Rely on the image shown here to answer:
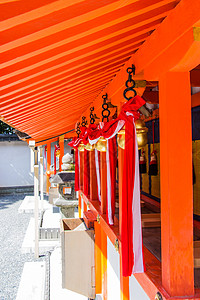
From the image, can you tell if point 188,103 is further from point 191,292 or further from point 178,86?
point 191,292

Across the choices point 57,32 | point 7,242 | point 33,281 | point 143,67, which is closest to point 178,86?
point 143,67

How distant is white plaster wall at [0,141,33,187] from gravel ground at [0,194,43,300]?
5614mm

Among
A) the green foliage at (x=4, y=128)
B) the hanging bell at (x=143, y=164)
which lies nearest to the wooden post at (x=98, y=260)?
the hanging bell at (x=143, y=164)

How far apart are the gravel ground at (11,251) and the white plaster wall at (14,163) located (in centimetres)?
561

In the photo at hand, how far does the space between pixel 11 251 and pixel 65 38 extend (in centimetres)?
834

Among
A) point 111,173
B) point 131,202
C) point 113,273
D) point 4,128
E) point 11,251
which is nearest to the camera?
point 131,202

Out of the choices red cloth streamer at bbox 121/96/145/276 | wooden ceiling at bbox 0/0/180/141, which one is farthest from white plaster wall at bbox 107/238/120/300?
wooden ceiling at bbox 0/0/180/141

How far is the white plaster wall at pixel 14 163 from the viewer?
21141 millimetres

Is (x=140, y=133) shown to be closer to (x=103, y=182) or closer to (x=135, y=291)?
(x=135, y=291)

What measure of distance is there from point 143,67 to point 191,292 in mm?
1741

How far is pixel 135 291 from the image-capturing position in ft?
9.71

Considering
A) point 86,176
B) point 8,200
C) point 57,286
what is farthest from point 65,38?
point 8,200

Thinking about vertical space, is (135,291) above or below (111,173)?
below

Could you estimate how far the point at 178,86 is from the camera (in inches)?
74.5
